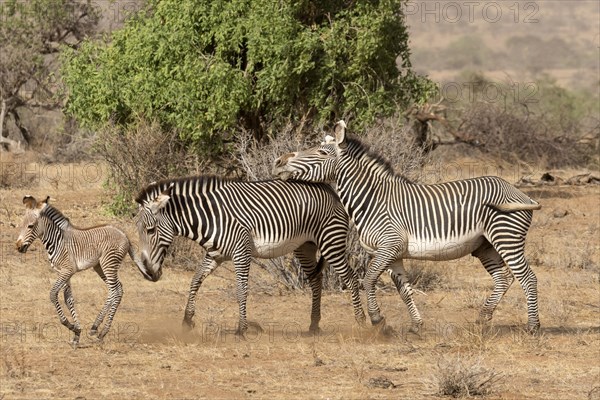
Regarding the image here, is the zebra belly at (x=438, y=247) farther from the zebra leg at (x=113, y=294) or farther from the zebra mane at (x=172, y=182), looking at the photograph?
the zebra leg at (x=113, y=294)

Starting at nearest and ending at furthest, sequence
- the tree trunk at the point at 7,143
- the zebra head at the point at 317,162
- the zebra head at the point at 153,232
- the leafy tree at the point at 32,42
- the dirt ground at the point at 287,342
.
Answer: the dirt ground at the point at 287,342 < the zebra head at the point at 153,232 < the zebra head at the point at 317,162 < the tree trunk at the point at 7,143 < the leafy tree at the point at 32,42

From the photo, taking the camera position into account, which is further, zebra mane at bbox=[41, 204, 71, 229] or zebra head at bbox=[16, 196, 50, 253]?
zebra mane at bbox=[41, 204, 71, 229]

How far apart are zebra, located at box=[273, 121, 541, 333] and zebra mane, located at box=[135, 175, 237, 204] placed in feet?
2.20

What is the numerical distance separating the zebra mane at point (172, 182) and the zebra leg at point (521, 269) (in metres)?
2.77

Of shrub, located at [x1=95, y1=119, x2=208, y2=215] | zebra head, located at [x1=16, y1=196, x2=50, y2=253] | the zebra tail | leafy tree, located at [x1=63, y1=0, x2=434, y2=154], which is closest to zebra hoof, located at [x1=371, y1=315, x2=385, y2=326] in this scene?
the zebra tail

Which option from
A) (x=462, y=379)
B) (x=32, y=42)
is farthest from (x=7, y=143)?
(x=462, y=379)

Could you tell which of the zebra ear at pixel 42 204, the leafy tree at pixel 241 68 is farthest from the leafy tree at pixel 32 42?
the zebra ear at pixel 42 204

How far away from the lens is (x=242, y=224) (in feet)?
33.8

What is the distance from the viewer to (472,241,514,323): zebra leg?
10.8 m

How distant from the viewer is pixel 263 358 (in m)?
9.45

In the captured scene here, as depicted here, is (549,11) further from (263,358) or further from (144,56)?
(263,358)

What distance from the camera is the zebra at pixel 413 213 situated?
10.5 meters

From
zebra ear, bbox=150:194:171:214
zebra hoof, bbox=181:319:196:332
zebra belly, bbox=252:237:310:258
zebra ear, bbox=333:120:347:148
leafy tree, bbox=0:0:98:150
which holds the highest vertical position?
zebra ear, bbox=333:120:347:148

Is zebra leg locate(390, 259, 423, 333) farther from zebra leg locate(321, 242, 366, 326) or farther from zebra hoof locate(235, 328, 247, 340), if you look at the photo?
zebra hoof locate(235, 328, 247, 340)
